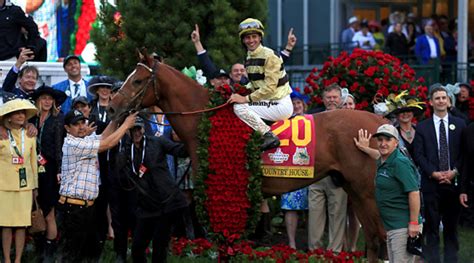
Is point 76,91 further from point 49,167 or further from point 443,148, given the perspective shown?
point 443,148

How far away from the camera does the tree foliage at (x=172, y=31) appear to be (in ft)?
43.4

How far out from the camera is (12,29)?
12352 mm

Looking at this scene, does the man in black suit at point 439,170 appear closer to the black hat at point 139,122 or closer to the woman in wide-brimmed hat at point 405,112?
the woman in wide-brimmed hat at point 405,112

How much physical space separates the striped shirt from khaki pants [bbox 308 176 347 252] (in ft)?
10.2

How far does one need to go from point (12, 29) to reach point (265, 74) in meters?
4.73

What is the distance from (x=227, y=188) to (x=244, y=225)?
42 cm

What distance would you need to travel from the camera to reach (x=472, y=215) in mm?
13336

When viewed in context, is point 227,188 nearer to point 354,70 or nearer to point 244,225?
point 244,225

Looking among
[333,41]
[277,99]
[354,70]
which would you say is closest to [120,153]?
[277,99]

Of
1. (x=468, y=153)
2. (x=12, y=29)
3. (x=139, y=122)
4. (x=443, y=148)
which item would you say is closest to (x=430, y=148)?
(x=443, y=148)

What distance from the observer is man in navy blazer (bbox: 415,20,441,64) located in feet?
58.1

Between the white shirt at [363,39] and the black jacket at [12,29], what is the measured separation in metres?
8.26

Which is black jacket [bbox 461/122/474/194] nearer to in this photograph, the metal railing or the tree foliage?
the tree foliage

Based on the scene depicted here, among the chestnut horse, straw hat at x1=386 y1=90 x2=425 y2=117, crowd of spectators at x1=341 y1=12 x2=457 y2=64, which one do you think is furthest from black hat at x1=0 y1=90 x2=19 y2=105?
crowd of spectators at x1=341 y1=12 x2=457 y2=64
